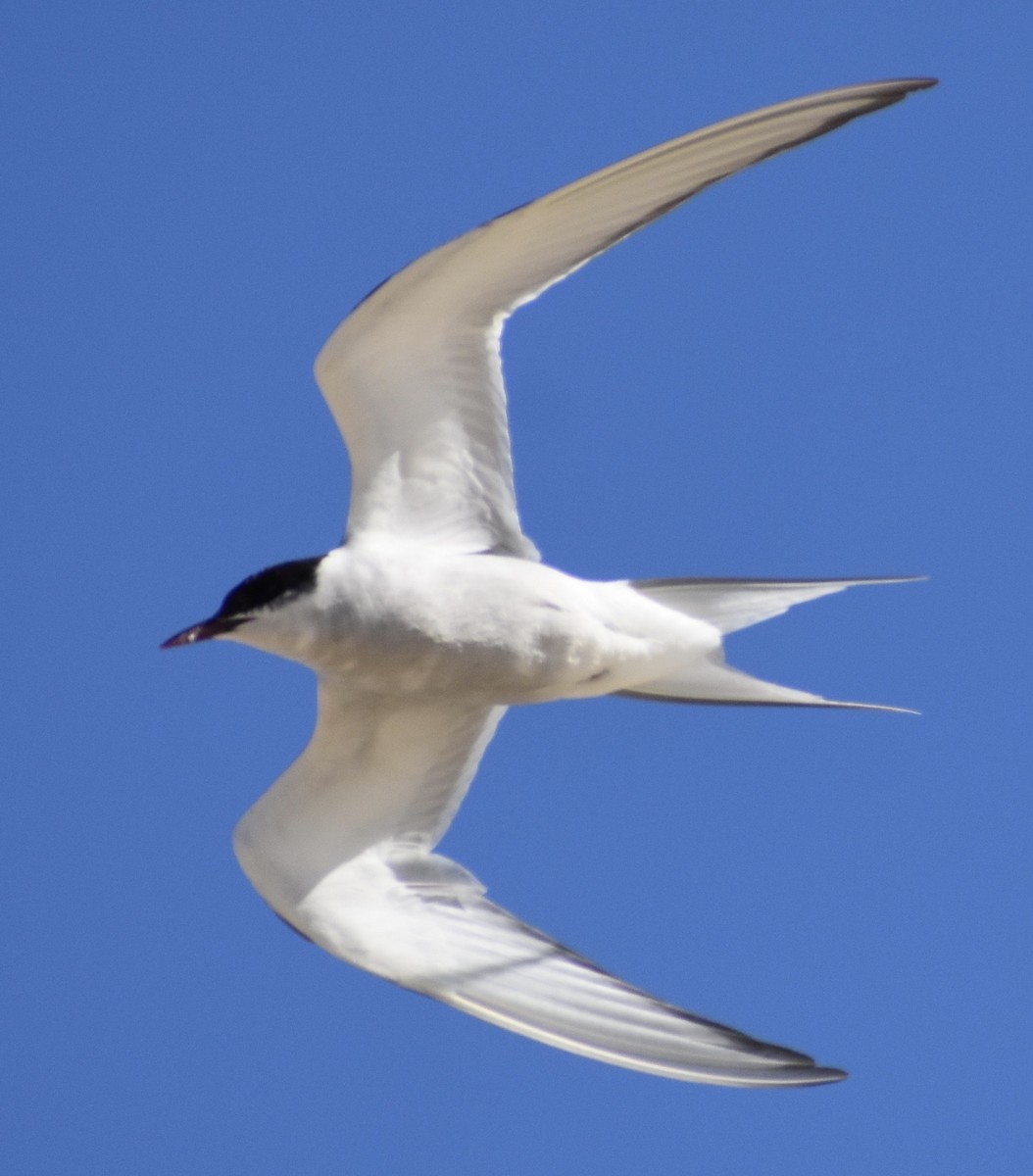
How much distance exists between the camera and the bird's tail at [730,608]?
5258 mm

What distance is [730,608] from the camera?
5289mm

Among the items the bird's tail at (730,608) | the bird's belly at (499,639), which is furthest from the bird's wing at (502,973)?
the bird's tail at (730,608)

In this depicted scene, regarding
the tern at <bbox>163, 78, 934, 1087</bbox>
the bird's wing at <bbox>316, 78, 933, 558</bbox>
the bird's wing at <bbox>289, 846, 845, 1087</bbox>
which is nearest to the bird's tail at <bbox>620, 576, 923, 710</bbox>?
the tern at <bbox>163, 78, 934, 1087</bbox>

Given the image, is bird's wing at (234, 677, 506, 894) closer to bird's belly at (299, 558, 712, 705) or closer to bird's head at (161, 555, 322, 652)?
bird's belly at (299, 558, 712, 705)

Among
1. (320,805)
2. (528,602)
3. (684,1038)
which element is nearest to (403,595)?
(528,602)

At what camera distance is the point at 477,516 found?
528 centimetres

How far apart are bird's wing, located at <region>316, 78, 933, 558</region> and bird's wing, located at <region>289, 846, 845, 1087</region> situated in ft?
2.96

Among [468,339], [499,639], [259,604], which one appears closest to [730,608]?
[499,639]

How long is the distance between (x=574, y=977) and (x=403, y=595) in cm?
100

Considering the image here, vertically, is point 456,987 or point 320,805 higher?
point 320,805

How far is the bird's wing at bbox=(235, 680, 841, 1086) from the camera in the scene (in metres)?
5.04

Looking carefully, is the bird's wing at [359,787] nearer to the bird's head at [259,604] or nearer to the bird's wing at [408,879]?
the bird's wing at [408,879]

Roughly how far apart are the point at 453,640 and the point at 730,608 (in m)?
0.75

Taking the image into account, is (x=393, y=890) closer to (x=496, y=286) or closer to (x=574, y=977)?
(x=574, y=977)
